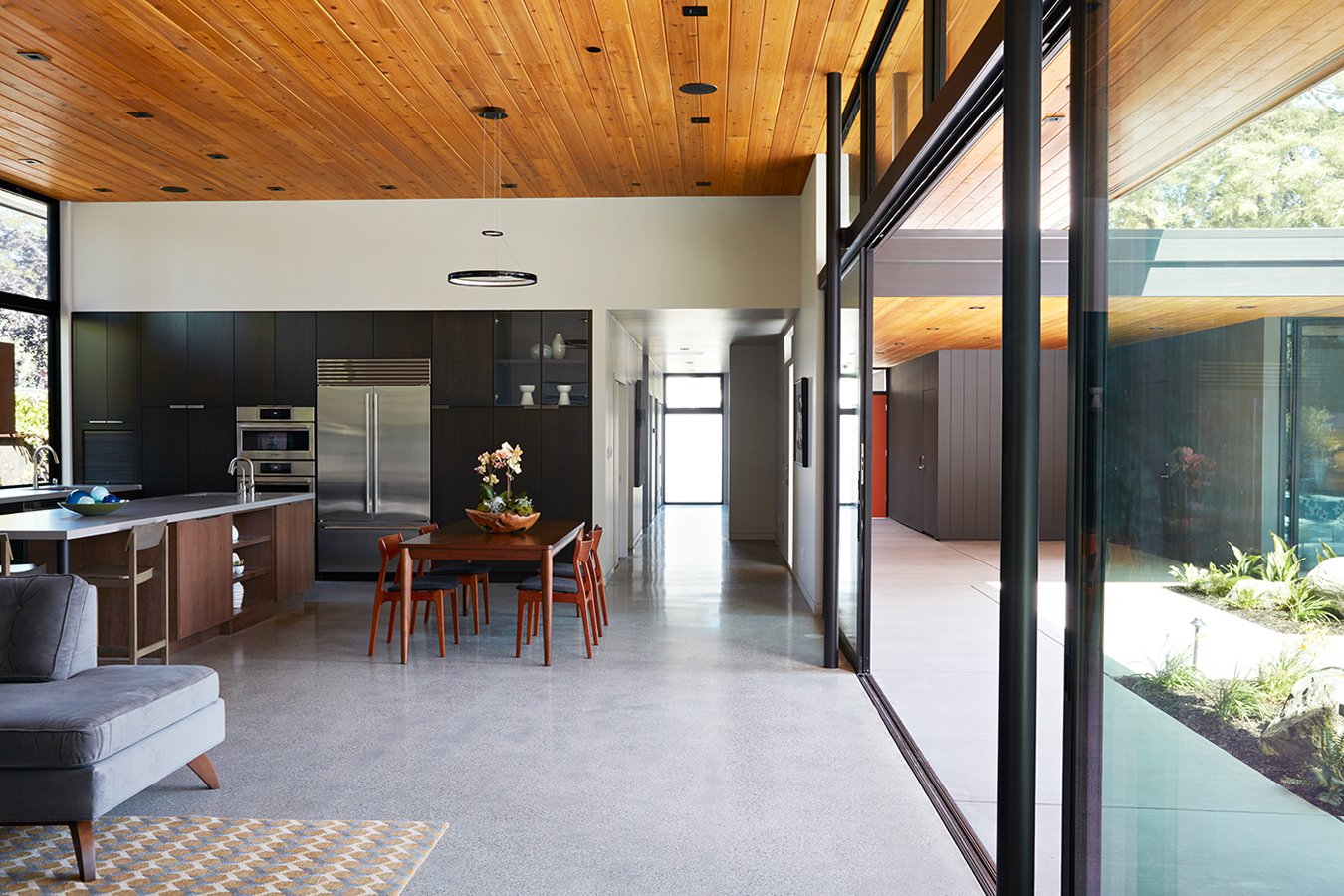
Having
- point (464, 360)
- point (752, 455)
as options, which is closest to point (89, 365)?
point (464, 360)

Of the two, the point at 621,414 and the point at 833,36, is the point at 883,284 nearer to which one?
the point at 621,414


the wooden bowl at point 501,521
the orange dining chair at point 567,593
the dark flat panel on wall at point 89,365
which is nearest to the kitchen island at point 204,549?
the wooden bowl at point 501,521

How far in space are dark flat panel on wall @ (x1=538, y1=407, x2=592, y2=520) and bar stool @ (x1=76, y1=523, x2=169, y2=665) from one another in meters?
3.72

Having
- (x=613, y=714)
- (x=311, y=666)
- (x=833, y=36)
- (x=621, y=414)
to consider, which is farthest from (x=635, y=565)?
(x=833, y=36)

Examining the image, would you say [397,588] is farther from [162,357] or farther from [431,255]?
[162,357]

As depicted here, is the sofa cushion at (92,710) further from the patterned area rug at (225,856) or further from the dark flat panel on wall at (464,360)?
the dark flat panel on wall at (464,360)

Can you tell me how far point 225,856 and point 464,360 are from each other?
617 centimetres

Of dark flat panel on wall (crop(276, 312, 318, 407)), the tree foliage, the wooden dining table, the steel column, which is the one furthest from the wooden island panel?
the tree foliage

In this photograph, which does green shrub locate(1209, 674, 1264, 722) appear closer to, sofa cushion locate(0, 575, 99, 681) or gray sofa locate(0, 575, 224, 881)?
gray sofa locate(0, 575, 224, 881)

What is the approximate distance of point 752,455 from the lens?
42.4ft

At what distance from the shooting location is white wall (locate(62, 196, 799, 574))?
8773 mm

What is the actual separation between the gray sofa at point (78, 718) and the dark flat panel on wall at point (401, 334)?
5.41 m

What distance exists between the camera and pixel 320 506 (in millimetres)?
8891

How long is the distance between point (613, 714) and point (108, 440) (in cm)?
659
